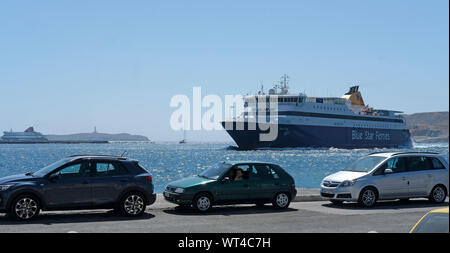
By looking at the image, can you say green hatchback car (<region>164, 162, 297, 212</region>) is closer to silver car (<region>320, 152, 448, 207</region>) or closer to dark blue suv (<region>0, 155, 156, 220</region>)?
dark blue suv (<region>0, 155, 156, 220</region>)

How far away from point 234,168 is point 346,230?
13.3 feet

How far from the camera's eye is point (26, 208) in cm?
1021

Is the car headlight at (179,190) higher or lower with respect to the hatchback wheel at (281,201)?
higher

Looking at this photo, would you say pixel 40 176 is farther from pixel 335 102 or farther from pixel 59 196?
pixel 335 102

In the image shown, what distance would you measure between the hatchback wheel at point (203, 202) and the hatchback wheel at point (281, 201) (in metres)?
1.82

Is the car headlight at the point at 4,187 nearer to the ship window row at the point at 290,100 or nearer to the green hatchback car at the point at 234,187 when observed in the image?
the green hatchback car at the point at 234,187

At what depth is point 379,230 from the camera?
944 centimetres

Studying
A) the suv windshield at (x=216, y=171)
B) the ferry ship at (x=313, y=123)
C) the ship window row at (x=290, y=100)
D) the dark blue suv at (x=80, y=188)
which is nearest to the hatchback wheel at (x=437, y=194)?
the suv windshield at (x=216, y=171)

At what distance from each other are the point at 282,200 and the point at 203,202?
2.21 meters

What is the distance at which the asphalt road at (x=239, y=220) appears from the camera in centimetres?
946

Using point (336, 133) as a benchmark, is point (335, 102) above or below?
above

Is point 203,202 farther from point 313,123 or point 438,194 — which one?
point 313,123

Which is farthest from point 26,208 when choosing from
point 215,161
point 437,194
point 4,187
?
point 215,161
